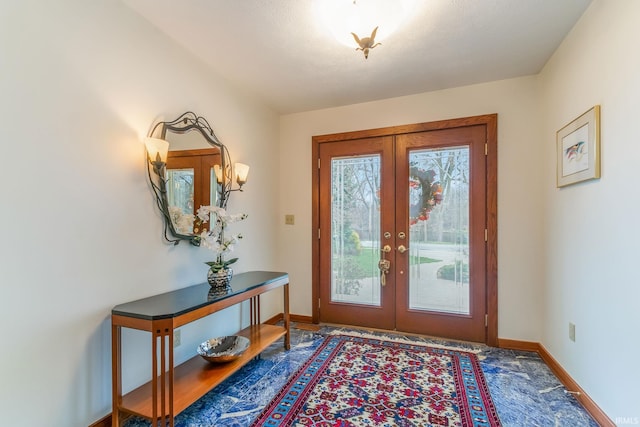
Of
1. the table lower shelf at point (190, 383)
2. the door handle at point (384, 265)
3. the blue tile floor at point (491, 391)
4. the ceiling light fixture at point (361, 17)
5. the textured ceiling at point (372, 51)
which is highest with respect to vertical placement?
the textured ceiling at point (372, 51)

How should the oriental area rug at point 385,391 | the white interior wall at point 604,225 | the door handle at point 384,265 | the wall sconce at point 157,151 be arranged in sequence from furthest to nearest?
the door handle at point 384,265
the wall sconce at point 157,151
the oriental area rug at point 385,391
the white interior wall at point 604,225

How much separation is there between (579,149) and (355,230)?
6.40ft

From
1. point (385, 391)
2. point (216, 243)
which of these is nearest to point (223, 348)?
point (216, 243)

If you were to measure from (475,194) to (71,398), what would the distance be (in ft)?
10.5

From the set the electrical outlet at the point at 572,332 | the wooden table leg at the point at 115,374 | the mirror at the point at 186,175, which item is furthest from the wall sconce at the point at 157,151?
the electrical outlet at the point at 572,332

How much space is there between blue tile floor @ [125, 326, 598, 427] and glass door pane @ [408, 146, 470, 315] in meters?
0.48

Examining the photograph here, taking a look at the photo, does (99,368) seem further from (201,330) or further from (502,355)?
(502,355)

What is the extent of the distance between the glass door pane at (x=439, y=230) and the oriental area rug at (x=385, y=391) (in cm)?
51

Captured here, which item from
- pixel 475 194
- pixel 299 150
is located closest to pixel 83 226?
pixel 299 150

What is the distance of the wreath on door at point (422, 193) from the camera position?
2946mm

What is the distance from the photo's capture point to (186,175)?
86.7 inches

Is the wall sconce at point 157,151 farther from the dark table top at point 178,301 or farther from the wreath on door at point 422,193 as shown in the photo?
the wreath on door at point 422,193

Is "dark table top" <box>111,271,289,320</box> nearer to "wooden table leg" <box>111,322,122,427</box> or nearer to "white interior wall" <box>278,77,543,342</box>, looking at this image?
"wooden table leg" <box>111,322,122,427</box>

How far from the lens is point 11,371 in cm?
129
